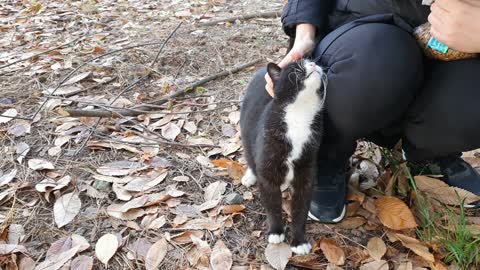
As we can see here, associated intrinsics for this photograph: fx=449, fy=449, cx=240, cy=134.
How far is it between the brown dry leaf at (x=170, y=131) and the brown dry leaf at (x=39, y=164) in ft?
1.83

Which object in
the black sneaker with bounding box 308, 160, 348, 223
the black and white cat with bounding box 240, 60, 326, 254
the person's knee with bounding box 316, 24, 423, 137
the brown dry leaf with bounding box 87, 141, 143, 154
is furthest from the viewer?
the brown dry leaf with bounding box 87, 141, 143, 154

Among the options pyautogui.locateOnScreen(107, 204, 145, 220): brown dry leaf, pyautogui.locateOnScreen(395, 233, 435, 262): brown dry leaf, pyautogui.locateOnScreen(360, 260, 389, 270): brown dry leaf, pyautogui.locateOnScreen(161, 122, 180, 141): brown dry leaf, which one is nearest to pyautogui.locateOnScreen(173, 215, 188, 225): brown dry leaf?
pyautogui.locateOnScreen(107, 204, 145, 220): brown dry leaf

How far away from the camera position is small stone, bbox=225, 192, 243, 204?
1.84 meters

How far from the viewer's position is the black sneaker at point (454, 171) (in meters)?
1.88

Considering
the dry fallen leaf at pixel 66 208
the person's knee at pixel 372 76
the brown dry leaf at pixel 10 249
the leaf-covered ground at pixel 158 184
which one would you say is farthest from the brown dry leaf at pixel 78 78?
the person's knee at pixel 372 76

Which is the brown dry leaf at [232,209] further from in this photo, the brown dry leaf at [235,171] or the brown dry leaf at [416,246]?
the brown dry leaf at [416,246]

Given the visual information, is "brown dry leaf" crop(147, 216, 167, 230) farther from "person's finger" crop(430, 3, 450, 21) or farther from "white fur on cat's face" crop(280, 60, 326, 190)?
"person's finger" crop(430, 3, 450, 21)

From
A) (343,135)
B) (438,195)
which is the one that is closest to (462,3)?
(343,135)

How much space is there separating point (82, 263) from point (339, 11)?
1.30 meters

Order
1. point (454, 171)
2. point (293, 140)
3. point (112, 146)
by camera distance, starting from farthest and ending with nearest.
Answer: point (112, 146) < point (454, 171) < point (293, 140)

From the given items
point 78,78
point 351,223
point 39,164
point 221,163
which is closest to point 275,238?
point 351,223

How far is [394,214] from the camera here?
67.1 inches

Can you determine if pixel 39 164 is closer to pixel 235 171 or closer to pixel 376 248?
pixel 235 171

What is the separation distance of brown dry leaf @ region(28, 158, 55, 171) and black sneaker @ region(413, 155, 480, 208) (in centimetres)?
161
